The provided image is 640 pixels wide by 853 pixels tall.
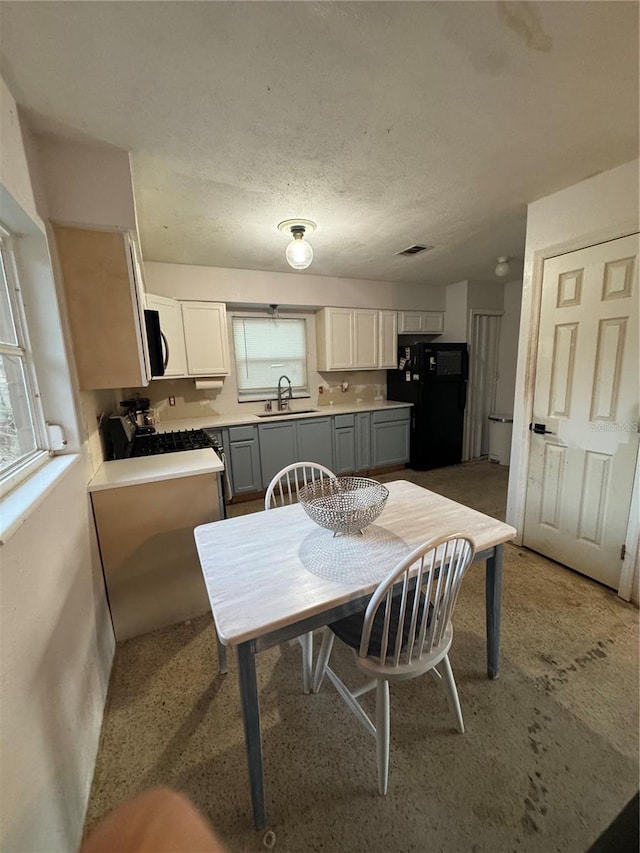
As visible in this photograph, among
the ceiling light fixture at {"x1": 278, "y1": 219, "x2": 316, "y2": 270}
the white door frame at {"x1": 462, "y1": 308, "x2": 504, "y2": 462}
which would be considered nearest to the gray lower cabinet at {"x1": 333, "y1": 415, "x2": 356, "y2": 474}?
the white door frame at {"x1": 462, "y1": 308, "x2": 504, "y2": 462}

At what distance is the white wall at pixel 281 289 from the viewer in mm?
3223

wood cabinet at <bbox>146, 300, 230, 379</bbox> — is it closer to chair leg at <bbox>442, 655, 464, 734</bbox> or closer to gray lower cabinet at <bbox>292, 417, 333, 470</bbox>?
gray lower cabinet at <bbox>292, 417, 333, 470</bbox>

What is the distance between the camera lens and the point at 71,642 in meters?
1.15

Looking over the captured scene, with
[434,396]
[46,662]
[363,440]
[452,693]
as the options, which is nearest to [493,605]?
[452,693]

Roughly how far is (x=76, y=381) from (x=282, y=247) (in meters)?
2.06

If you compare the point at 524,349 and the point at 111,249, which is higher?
the point at 111,249

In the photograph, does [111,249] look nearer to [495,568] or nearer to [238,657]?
[238,657]

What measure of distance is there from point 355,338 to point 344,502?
117 inches

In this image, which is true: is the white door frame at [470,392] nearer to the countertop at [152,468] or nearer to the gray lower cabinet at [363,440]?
the gray lower cabinet at [363,440]

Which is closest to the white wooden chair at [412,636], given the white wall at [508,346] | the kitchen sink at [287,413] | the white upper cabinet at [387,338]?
the kitchen sink at [287,413]

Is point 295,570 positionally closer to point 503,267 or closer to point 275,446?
point 275,446

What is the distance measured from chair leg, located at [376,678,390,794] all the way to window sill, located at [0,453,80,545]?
1182 mm

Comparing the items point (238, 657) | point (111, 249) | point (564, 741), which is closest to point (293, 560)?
point (238, 657)

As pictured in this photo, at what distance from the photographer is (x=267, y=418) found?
3.60 m
